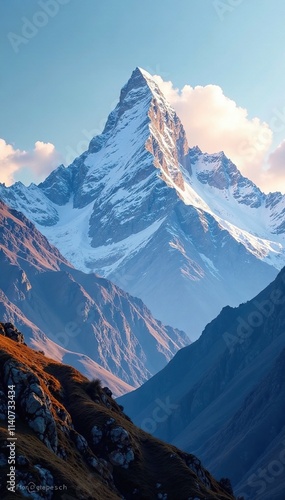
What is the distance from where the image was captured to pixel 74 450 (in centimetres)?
12138

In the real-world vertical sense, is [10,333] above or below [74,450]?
above

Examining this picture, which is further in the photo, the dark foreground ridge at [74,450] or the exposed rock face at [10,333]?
the exposed rock face at [10,333]

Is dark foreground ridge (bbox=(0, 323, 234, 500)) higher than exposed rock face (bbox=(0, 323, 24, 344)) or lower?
lower

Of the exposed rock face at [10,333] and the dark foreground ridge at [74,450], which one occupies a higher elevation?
the exposed rock face at [10,333]

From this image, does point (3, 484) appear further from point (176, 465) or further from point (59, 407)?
point (176, 465)

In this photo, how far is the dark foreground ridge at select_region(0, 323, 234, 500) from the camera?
332 feet

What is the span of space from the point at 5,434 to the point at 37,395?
13725mm

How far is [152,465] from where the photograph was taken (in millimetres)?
131000

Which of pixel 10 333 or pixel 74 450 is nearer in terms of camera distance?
pixel 74 450

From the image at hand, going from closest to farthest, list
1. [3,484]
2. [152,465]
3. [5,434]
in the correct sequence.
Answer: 1. [3,484]
2. [5,434]
3. [152,465]

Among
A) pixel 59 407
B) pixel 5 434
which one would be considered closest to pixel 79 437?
pixel 59 407

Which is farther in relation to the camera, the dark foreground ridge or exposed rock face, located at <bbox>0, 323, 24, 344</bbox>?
exposed rock face, located at <bbox>0, 323, 24, 344</bbox>

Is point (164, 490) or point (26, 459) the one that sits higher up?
point (26, 459)

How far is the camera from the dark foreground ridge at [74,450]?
101125mm
